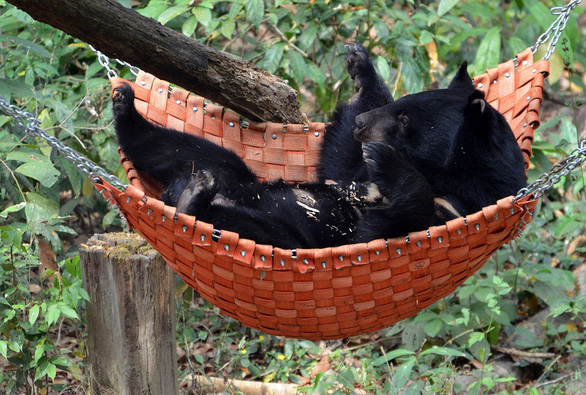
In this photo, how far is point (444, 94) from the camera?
3168 mm

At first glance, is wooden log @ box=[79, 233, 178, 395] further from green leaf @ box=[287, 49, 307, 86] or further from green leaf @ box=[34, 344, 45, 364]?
green leaf @ box=[287, 49, 307, 86]

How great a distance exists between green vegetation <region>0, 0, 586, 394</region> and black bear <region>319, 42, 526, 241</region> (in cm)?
71

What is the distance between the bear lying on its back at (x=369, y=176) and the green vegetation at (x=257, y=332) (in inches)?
20.9

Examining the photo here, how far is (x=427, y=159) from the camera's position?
3.13 metres

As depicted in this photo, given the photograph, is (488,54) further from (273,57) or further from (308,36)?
(273,57)

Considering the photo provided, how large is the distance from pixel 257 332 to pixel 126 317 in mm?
1497

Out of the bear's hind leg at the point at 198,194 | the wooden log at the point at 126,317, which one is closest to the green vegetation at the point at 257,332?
the wooden log at the point at 126,317

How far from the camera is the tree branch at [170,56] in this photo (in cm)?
247

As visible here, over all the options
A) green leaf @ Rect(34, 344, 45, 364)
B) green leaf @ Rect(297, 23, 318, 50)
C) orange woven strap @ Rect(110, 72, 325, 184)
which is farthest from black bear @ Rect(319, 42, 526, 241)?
green leaf @ Rect(34, 344, 45, 364)

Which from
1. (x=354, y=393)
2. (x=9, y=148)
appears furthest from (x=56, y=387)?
(x=354, y=393)

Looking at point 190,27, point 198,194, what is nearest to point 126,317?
point 198,194

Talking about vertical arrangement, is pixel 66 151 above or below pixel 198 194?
above

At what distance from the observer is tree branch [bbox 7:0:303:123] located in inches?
97.2

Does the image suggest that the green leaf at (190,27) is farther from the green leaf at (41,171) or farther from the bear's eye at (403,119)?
the bear's eye at (403,119)
